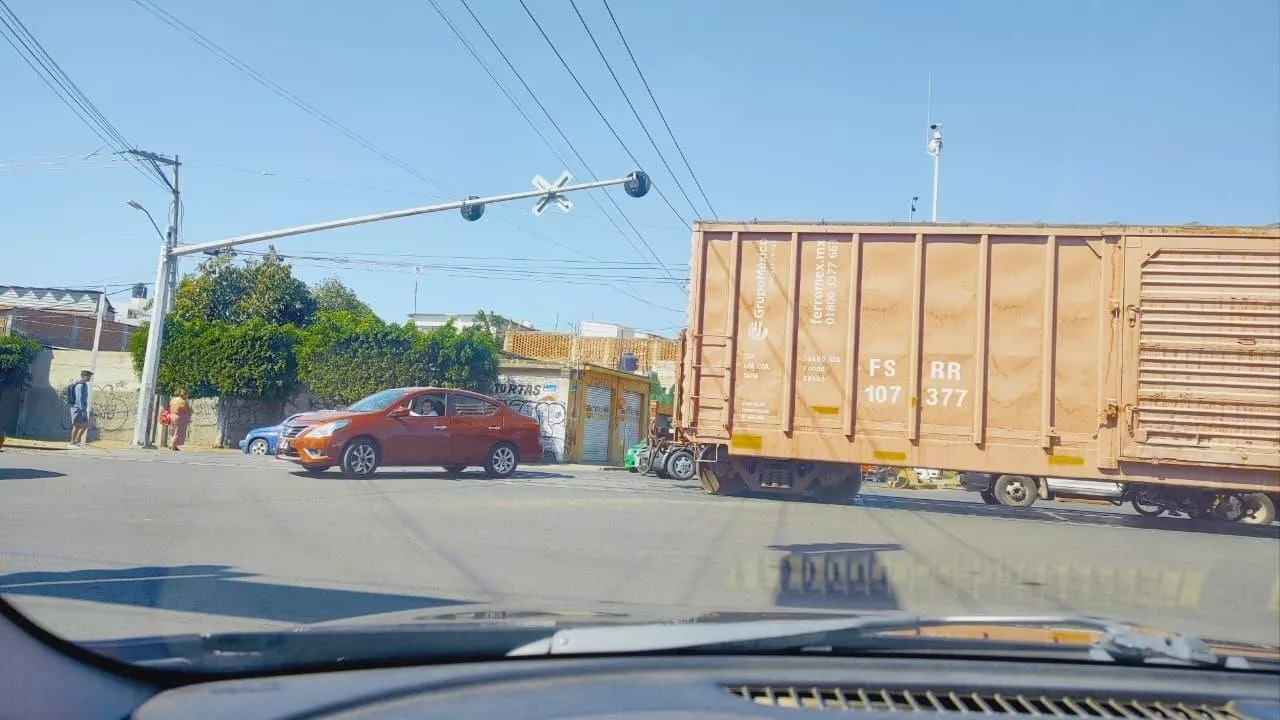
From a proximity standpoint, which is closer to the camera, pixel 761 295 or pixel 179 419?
pixel 761 295

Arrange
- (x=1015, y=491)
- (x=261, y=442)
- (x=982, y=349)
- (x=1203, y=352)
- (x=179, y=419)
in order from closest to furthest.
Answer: (x=1203, y=352)
(x=982, y=349)
(x=1015, y=491)
(x=179, y=419)
(x=261, y=442)

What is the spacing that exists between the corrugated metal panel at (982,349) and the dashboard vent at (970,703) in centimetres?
1069

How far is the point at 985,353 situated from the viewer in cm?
1264

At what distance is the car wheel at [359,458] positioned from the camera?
14.0 m

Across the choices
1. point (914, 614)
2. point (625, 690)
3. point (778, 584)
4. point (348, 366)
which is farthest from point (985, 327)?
point (348, 366)

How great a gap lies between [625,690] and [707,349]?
11.5 m

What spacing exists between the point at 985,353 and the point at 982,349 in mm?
70

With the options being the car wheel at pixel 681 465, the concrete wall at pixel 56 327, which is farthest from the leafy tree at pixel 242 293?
the car wheel at pixel 681 465

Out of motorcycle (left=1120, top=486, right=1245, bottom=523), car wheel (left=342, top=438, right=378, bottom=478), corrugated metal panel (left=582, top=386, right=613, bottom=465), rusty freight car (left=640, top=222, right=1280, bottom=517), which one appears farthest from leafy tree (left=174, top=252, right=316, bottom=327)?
motorcycle (left=1120, top=486, right=1245, bottom=523)

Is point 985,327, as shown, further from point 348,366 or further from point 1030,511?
point 348,366

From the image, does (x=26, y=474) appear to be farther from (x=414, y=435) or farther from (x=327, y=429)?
(x=414, y=435)

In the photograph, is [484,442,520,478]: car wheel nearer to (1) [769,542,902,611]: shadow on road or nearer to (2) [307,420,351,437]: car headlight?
(2) [307,420,351,437]: car headlight

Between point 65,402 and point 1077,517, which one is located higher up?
point 65,402

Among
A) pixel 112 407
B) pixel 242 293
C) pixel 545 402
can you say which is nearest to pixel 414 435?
pixel 545 402
